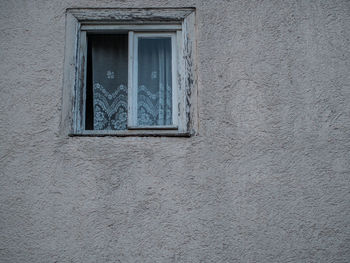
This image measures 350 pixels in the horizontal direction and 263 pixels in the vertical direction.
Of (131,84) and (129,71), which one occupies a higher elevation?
(129,71)

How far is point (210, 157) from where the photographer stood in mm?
4113

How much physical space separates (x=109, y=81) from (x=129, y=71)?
240mm

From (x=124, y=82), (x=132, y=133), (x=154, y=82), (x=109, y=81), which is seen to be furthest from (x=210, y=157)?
(x=109, y=81)

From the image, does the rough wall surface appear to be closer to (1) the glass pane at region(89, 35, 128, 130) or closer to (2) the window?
(2) the window

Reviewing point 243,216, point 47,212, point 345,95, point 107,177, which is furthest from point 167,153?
point 345,95

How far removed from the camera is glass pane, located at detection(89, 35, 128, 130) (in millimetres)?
4465

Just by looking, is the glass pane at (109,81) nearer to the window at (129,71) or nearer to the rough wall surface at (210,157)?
the window at (129,71)

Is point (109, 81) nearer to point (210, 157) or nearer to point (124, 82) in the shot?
point (124, 82)

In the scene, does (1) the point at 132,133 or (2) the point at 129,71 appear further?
(2) the point at 129,71

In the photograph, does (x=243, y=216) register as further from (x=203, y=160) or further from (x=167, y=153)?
(x=167, y=153)

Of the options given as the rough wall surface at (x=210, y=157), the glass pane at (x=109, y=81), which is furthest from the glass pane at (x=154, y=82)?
the rough wall surface at (x=210, y=157)

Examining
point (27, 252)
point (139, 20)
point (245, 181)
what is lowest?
point (27, 252)

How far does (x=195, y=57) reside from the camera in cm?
442

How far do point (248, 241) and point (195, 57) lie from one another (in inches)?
73.9
